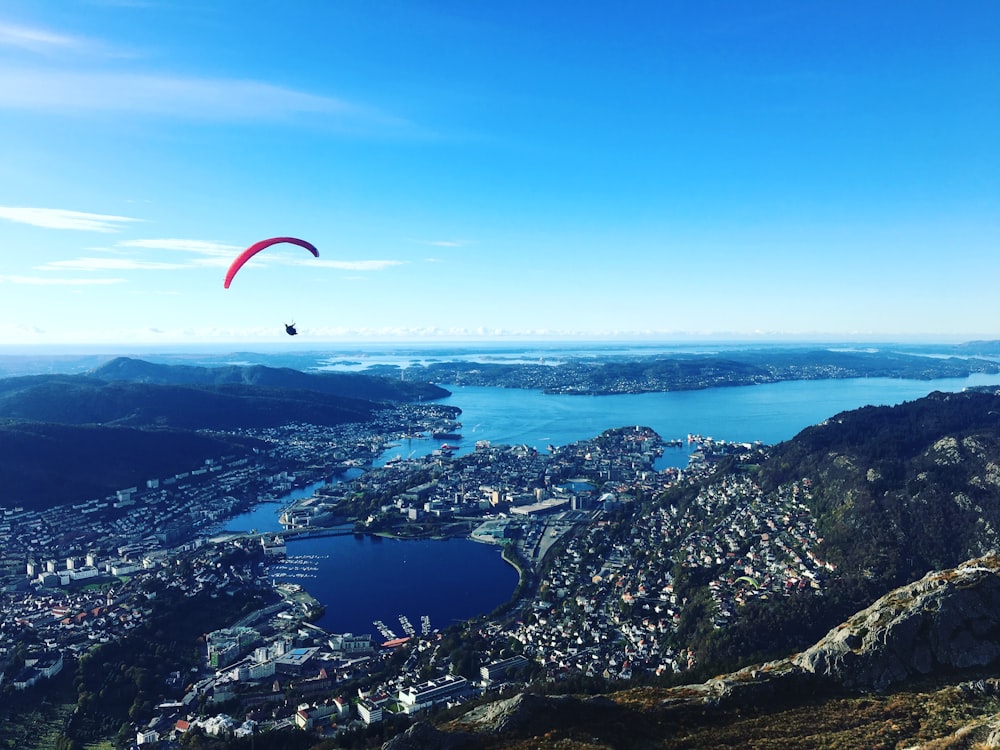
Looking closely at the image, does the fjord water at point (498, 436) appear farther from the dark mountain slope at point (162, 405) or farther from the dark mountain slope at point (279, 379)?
the dark mountain slope at point (162, 405)

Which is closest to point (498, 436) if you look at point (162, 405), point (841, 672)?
point (162, 405)

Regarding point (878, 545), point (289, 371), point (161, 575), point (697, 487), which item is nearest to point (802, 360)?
point (289, 371)

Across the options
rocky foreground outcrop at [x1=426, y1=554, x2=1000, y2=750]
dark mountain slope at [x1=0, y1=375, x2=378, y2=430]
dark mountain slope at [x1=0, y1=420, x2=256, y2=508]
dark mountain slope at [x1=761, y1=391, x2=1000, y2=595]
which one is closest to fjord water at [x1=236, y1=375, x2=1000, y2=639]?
dark mountain slope at [x1=0, y1=420, x2=256, y2=508]

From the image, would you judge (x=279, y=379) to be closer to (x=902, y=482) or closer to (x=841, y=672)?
(x=902, y=482)

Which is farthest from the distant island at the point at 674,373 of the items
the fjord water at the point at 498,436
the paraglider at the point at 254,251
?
the paraglider at the point at 254,251

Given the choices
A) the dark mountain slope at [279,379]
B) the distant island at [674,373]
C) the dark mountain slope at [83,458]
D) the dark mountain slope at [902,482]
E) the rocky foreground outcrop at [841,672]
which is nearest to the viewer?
the rocky foreground outcrop at [841,672]

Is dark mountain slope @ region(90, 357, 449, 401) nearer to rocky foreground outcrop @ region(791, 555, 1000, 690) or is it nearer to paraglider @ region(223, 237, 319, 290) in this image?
paraglider @ region(223, 237, 319, 290)
